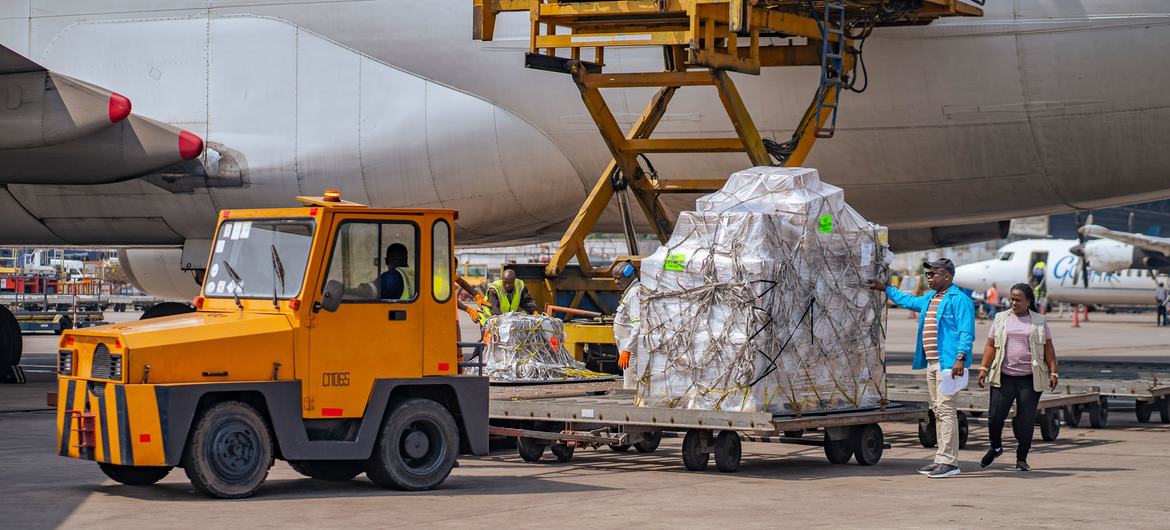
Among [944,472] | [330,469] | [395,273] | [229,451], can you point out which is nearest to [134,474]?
[229,451]

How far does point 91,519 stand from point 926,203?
1162 centimetres

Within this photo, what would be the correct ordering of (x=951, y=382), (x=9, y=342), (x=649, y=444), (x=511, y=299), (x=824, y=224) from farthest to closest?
(x=9, y=342) → (x=511, y=299) → (x=649, y=444) → (x=824, y=224) → (x=951, y=382)

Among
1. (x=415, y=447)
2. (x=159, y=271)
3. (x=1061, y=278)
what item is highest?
(x=1061, y=278)

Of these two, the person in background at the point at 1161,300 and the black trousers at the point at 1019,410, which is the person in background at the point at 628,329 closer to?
the black trousers at the point at 1019,410

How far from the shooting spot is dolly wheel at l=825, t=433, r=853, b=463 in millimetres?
11828

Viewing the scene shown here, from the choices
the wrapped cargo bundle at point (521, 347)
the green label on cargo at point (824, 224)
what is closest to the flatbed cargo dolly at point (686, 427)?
the wrapped cargo bundle at point (521, 347)

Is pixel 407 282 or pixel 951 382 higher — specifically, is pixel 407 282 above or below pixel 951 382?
above

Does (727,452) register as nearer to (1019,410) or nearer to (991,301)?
(1019,410)

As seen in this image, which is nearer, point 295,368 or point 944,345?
point 295,368

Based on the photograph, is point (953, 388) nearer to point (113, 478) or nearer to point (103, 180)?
point (113, 478)

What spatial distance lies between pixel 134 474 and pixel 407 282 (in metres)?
2.34

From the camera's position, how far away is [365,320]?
9.89 metres

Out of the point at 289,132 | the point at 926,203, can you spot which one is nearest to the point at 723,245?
the point at 926,203

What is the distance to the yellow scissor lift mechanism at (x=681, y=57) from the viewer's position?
1404cm
